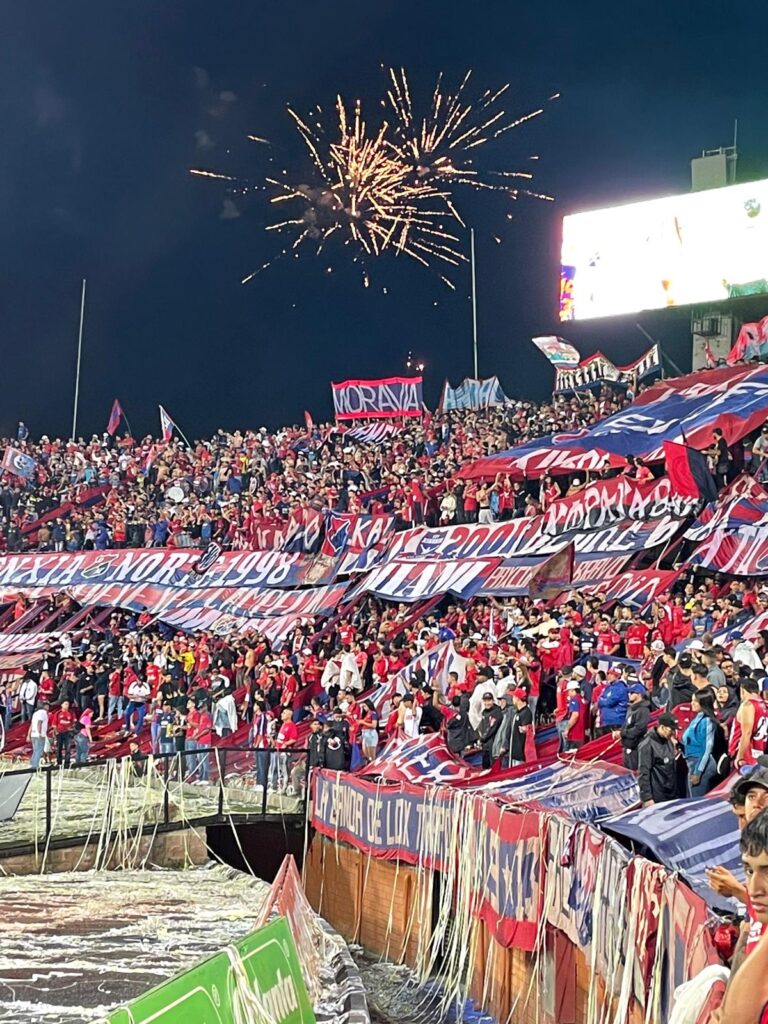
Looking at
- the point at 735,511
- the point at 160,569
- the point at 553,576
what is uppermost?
the point at 735,511

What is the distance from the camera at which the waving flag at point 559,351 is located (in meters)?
45.8

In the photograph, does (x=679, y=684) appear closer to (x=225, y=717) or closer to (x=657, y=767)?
(x=657, y=767)

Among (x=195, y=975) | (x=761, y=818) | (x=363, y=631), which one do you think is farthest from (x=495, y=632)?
(x=761, y=818)

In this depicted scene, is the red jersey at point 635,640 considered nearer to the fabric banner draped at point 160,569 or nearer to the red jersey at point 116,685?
the red jersey at point 116,685

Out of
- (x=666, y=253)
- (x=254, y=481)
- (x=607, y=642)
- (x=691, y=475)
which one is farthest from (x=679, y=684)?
(x=666, y=253)

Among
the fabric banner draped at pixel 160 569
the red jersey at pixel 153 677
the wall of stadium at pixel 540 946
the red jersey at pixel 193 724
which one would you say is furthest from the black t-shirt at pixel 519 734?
the fabric banner draped at pixel 160 569

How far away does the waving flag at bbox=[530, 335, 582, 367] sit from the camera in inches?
1805

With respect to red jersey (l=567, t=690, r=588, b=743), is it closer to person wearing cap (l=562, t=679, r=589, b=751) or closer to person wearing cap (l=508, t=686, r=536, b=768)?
person wearing cap (l=562, t=679, r=589, b=751)

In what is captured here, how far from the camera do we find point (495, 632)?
2392cm

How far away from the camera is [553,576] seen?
2441cm

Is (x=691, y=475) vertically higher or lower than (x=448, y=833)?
higher

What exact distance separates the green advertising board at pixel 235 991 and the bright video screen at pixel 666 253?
35.1 metres

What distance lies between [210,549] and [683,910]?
1153 inches

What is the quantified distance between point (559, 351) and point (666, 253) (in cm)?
578
